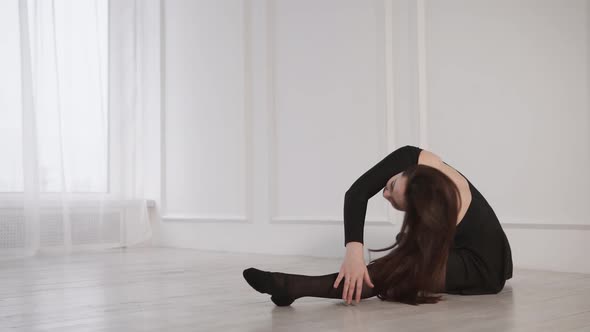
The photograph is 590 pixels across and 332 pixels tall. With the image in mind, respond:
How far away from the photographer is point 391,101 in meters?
3.60

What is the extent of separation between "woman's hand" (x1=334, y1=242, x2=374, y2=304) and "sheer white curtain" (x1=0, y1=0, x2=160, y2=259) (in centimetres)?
282

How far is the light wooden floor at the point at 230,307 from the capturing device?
176cm

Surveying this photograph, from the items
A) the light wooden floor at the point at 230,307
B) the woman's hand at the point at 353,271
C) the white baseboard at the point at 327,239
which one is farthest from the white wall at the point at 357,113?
the woman's hand at the point at 353,271

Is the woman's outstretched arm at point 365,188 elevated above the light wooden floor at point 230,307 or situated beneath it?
elevated above

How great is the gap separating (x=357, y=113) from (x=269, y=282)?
1.97 metres

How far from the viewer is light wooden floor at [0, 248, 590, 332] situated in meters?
1.76

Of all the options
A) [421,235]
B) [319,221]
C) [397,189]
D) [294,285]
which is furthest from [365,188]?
[319,221]

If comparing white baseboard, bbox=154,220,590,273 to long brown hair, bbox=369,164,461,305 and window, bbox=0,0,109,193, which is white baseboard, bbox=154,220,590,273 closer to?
window, bbox=0,0,109,193

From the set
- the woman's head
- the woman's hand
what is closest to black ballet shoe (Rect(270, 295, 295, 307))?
the woman's hand

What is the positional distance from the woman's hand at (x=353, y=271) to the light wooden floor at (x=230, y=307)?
0.22 feet

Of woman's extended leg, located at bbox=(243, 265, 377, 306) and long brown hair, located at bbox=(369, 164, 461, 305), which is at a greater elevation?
long brown hair, located at bbox=(369, 164, 461, 305)

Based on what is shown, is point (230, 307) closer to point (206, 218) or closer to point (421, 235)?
point (421, 235)

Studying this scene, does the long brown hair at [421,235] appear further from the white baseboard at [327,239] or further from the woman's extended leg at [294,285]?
the white baseboard at [327,239]

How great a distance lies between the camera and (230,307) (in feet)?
6.82
